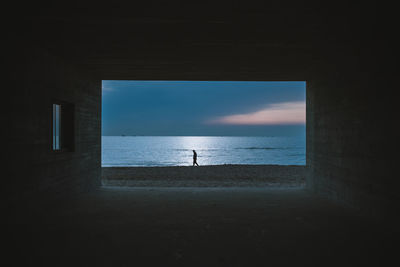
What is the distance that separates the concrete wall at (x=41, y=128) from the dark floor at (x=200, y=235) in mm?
718

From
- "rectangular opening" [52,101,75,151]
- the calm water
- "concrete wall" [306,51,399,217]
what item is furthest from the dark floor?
the calm water

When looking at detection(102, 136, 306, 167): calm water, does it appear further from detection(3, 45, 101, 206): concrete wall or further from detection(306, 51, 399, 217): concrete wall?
detection(306, 51, 399, 217): concrete wall

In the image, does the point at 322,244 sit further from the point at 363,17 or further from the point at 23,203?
the point at 23,203

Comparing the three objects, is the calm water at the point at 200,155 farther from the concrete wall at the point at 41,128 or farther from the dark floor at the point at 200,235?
the dark floor at the point at 200,235

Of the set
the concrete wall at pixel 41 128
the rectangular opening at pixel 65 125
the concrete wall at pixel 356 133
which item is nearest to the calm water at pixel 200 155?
the concrete wall at pixel 41 128

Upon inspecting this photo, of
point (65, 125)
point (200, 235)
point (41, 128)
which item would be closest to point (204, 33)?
point (200, 235)

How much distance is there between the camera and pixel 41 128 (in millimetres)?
5828

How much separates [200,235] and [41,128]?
435 centimetres

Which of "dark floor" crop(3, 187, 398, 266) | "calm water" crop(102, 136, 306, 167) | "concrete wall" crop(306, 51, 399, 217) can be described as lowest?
"calm water" crop(102, 136, 306, 167)

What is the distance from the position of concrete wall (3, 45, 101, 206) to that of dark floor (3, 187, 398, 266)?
0.72 m

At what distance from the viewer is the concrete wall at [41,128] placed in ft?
15.9

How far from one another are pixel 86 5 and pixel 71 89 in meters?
3.87

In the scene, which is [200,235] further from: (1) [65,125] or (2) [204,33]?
(1) [65,125]

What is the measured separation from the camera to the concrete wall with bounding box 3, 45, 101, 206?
4848 millimetres
